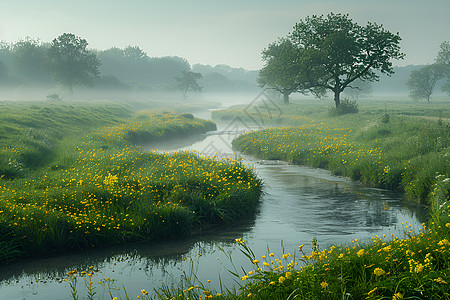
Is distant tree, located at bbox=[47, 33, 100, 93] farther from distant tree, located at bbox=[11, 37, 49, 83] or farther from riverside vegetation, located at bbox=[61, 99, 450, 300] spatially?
riverside vegetation, located at bbox=[61, 99, 450, 300]

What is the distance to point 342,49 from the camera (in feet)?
138

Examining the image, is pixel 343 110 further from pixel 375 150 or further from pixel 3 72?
pixel 3 72

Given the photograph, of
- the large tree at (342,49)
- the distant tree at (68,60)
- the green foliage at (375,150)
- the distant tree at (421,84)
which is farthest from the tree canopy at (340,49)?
the distant tree at (421,84)

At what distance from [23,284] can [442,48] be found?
131 metres

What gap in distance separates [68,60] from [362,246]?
3155 inches

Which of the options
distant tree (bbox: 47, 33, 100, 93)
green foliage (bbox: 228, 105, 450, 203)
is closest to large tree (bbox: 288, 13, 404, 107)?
green foliage (bbox: 228, 105, 450, 203)

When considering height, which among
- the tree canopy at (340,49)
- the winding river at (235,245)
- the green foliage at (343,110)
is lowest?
the winding river at (235,245)

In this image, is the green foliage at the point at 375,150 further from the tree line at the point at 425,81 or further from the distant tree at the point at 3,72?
the distant tree at the point at 3,72

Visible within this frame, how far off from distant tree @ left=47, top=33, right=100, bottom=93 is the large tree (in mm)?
50552

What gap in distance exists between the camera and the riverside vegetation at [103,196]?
1009 centimetres

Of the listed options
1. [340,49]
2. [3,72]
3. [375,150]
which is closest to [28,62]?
[3,72]

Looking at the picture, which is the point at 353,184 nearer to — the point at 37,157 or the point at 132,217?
the point at 132,217

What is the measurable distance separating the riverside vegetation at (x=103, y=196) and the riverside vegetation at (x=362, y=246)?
1839 millimetres

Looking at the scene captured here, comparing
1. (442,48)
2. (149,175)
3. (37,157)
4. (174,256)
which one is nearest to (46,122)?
(37,157)
